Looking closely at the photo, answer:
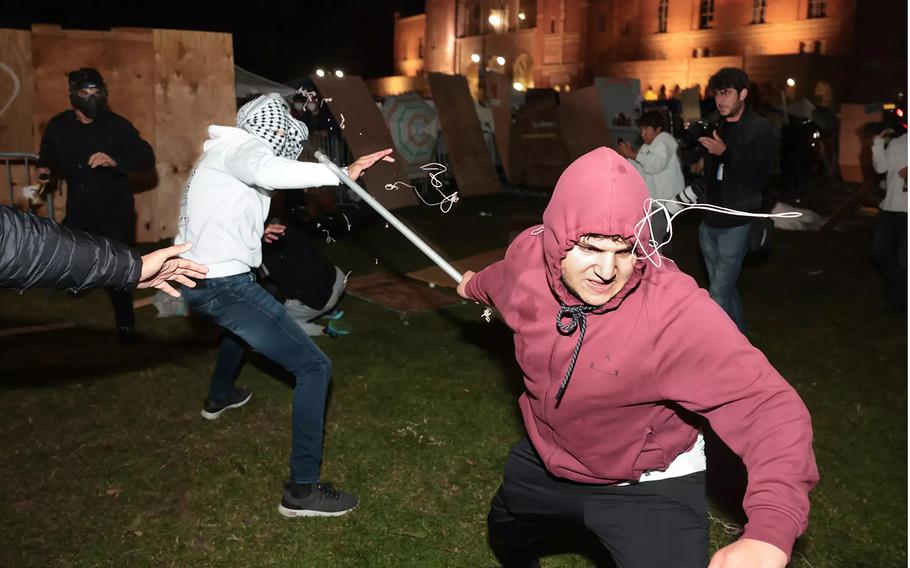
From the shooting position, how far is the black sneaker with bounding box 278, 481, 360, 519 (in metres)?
4.13

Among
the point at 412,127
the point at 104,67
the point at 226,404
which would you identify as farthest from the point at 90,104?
the point at 412,127

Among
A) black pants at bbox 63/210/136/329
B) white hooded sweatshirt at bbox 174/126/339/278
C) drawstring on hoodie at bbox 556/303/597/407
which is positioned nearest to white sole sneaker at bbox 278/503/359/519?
white hooded sweatshirt at bbox 174/126/339/278

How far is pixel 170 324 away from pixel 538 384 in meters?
5.84

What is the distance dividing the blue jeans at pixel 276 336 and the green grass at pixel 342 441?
2.05 ft

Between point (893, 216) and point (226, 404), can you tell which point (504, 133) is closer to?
point (893, 216)

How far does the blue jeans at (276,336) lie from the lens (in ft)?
12.9

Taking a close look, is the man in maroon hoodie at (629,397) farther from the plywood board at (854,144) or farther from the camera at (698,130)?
the plywood board at (854,144)

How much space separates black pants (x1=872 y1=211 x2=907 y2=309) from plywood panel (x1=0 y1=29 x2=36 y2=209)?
34.8 ft

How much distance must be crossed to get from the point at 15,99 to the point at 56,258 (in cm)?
893

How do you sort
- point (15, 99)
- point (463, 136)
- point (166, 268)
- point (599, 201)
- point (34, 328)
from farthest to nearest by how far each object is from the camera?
1. point (463, 136)
2. point (15, 99)
3. point (34, 328)
4. point (166, 268)
5. point (599, 201)

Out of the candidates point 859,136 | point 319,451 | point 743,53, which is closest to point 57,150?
point 319,451

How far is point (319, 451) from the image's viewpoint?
13.3 feet

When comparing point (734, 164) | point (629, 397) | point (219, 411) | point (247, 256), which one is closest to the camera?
point (629, 397)

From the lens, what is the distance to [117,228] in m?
6.68
